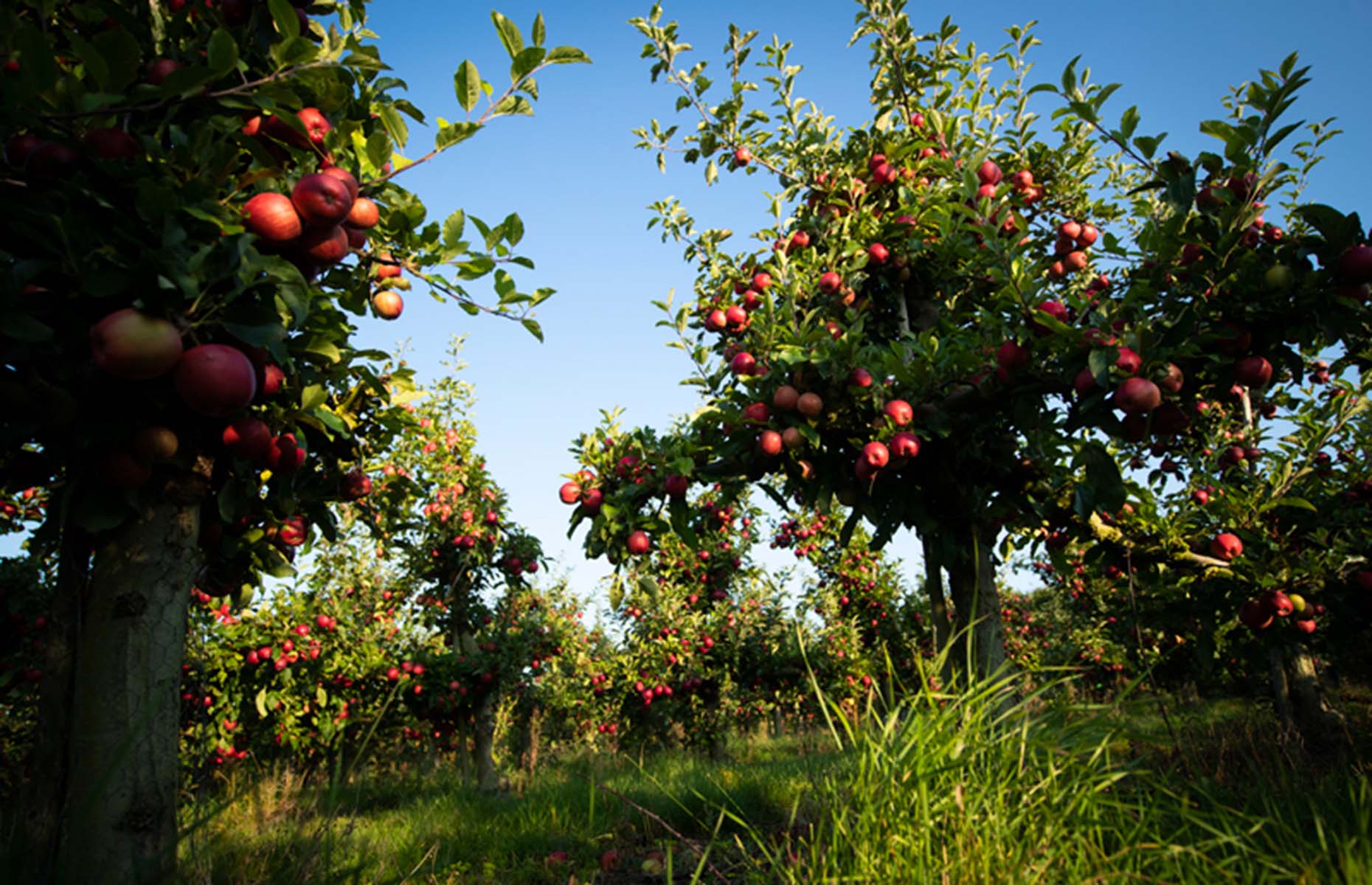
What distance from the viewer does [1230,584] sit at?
4.14 meters

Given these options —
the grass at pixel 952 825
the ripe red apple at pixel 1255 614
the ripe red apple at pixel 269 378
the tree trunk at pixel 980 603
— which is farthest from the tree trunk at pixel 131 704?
the ripe red apple at pixel 1255 614

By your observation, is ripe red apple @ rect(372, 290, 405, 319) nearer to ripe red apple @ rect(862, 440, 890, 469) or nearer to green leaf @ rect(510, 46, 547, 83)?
green leaf @ rect(510, 46, 547, 83)

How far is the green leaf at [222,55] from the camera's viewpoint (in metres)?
1.43

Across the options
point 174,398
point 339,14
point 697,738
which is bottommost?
point 697,738

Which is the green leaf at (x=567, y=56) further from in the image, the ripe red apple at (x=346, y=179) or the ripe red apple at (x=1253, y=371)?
the ripe red apple at (x=1253, y=371)

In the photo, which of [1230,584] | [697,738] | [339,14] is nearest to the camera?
[339,14]

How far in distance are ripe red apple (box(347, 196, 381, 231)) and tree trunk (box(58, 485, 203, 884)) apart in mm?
913

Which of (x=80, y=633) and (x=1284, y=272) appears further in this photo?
(x=1284, y=272)

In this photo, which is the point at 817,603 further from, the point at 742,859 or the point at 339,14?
the point at 339,14

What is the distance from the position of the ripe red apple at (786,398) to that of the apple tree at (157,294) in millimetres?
1491

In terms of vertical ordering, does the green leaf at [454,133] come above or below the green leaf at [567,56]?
below

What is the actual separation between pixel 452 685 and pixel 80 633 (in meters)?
8.82

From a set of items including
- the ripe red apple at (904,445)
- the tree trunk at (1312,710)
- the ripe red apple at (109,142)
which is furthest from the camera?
the tree trunk at (1312,710)

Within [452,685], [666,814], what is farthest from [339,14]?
[452,685]
